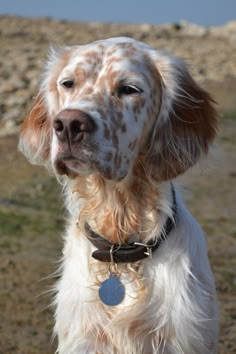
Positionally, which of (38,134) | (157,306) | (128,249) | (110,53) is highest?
(110,53)

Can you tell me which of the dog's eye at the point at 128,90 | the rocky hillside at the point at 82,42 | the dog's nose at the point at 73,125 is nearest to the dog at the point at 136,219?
the dog's eye at the point at 128,90

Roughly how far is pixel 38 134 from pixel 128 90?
0.57m

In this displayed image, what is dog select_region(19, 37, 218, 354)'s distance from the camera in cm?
384

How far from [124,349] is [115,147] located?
2.81ft

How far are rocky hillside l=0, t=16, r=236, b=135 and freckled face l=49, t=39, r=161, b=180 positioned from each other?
260 inches

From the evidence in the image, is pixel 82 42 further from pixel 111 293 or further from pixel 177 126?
pixel 111 293

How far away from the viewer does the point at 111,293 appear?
3.94m

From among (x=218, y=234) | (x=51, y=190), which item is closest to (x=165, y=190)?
(x=218, y=234)

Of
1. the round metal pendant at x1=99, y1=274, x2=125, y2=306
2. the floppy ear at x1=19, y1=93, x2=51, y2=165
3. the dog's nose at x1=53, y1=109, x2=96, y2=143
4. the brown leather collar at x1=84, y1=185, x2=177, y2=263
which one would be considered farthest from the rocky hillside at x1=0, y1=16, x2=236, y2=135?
the dog's nose at x1=53, y1=109, x2=96, y2=143

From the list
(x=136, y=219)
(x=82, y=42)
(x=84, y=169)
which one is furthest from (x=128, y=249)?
(x=82, y=42)

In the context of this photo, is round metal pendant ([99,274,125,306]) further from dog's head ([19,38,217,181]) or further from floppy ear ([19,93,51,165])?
floppy ear ([19,93,51,165])

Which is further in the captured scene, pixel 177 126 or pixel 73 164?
pixel 177 126

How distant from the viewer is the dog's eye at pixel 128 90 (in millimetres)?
3793

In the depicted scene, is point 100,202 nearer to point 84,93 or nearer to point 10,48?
point 84,93
